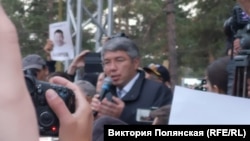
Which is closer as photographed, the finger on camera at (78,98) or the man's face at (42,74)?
the finger on camera at (78,98)

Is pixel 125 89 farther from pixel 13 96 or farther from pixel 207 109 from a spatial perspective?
pixel 13 96

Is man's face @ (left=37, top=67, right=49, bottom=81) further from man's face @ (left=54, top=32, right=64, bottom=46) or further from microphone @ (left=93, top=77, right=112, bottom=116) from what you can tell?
man's face @ (left=54, top=32, right=64, bottom=46)

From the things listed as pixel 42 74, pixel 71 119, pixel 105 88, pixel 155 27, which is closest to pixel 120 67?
pixel 105 88

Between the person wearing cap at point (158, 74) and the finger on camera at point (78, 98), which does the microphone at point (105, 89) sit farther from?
the finger on camera at point (78, 98)

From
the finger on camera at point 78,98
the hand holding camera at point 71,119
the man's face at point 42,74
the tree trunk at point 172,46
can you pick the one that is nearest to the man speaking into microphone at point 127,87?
the man's face at point 42,74

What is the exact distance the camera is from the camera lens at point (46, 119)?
1.30 meters

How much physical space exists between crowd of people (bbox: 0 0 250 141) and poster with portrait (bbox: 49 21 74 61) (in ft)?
5.97

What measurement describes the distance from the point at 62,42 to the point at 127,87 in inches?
172

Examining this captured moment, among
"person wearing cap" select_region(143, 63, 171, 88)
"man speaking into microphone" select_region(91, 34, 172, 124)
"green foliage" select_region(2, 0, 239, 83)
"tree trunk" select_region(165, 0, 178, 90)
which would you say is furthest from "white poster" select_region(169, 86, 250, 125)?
"green foliage" select_region(2, 0, 239, 83)

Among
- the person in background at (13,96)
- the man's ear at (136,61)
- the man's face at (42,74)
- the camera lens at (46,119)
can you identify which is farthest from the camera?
the man's face at (42,74)

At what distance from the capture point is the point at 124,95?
355cm

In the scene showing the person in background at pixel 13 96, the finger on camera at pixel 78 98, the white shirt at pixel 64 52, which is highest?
the person in background at pixel 13 96

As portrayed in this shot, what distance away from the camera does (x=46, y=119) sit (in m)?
1.32

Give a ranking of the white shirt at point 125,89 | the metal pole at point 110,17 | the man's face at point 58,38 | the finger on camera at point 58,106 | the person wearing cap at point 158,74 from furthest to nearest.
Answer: the man's face at point 58,38, the metal pole at point 110,17, the person wearing cap at point 158,74, the white shirt at point 125,89, the finger on camera at point 58,106
